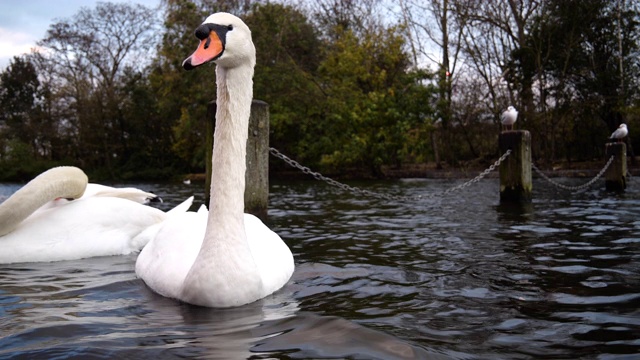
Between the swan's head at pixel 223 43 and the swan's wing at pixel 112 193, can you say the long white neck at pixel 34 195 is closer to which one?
the swan's wing at pixel 112 193

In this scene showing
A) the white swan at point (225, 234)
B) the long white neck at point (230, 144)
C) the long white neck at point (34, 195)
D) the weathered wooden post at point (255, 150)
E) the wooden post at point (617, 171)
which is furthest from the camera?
the wooden post at point (617, 171)

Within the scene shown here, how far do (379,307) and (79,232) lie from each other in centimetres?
289

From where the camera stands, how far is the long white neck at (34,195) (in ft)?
15.2

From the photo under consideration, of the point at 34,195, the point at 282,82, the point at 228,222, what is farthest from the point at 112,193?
the point at 282,82

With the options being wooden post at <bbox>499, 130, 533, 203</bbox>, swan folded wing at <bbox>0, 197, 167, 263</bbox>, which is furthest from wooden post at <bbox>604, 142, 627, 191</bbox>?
swan folded wing at <bbox>0, 197, 167, 263</bbox>

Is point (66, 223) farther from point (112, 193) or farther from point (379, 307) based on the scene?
point (379, 307)

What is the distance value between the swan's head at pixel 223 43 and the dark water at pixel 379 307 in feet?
3.92

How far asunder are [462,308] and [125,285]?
2081 millimetres

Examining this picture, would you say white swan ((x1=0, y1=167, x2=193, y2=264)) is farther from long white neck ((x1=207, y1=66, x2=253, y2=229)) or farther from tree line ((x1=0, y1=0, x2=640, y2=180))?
tree line ((x1=0, y1=0, x2=640, y2=180))

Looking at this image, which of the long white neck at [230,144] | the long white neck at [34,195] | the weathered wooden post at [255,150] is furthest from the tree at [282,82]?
the long white neck at [230,144]

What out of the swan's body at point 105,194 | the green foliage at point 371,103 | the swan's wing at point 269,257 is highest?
the green foliage at point 371,103

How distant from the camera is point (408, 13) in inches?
1067

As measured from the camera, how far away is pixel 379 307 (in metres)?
3.11

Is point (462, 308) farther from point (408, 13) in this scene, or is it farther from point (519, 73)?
point (408, 13)
